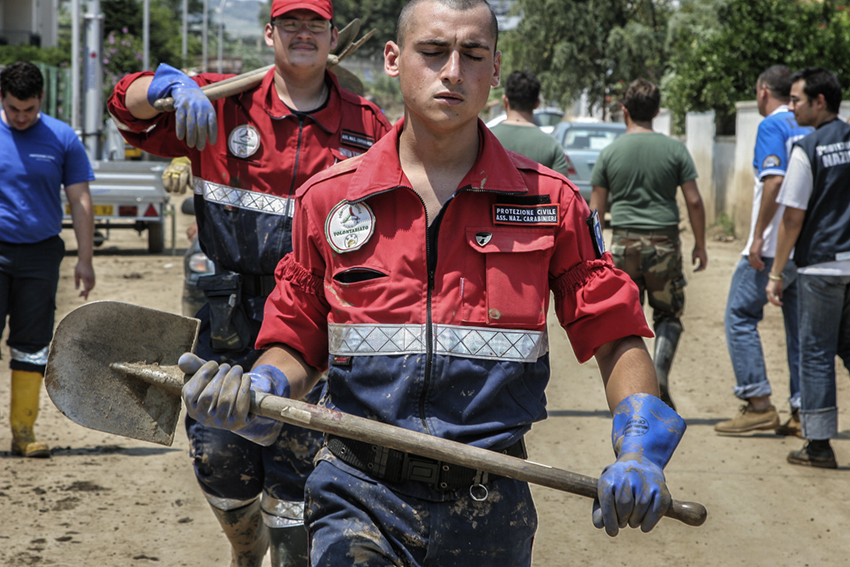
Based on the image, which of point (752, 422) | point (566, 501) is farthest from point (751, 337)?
point (566, 501)

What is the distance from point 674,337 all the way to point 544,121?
756 inches

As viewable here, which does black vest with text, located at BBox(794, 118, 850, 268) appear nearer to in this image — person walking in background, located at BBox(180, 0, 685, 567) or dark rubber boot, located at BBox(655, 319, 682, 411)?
dark rubber boot, located at BBox(655, 319, 682, 411)

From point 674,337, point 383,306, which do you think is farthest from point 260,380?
point 674,337

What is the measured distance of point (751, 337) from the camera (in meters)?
6.45

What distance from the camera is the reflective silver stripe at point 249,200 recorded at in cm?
366

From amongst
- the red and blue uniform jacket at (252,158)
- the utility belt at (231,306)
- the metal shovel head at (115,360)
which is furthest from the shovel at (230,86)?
the metal shovel head at (115,360)

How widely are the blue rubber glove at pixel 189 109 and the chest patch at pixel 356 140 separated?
0.51m

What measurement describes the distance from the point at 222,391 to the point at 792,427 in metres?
5.10

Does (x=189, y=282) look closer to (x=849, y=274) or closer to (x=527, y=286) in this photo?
(x=849, y=274)

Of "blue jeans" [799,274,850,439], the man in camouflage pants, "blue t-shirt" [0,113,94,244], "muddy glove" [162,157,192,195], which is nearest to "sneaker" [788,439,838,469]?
"blue jeans" [799,274,850,439]

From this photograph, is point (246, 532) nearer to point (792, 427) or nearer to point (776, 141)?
point (792, 427)

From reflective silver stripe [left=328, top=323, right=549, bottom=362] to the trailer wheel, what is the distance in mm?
12419

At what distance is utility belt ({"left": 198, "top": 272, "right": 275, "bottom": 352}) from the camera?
3.67 m

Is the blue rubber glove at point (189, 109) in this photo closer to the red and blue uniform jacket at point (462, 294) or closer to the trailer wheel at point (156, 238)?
the red and blue uniform jacket at point (462, 294)
